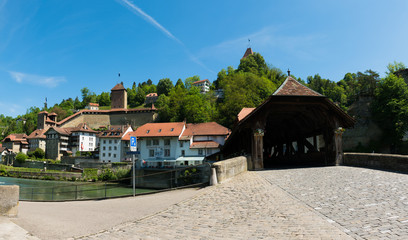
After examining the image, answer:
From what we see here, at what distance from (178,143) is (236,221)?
1875 inches

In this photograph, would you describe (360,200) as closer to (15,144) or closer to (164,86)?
(15,144)

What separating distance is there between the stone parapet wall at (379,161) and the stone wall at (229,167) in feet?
21.3

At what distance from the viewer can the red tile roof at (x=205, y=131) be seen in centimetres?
5256

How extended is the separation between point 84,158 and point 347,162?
70.4 meters

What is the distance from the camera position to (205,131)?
54.1 meters

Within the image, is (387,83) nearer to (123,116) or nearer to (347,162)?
(347,162)

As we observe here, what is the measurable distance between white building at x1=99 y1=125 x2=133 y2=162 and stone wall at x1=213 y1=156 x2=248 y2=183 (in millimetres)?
60646

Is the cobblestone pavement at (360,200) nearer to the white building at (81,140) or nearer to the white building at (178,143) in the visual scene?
the white building at (178,143)

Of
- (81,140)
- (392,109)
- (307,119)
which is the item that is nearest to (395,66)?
(392,109)

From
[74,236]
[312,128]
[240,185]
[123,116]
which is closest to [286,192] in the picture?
[240,185]

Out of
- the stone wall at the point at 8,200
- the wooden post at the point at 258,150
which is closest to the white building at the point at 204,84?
the wooden post at the point at 258,150

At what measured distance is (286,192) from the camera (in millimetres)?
9125

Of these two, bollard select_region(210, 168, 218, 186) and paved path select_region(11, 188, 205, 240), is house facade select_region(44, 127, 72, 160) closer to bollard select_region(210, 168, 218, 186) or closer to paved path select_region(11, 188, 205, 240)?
bollard select_region(210, 168, 218, 186)

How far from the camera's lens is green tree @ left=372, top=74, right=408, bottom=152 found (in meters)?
44.7
